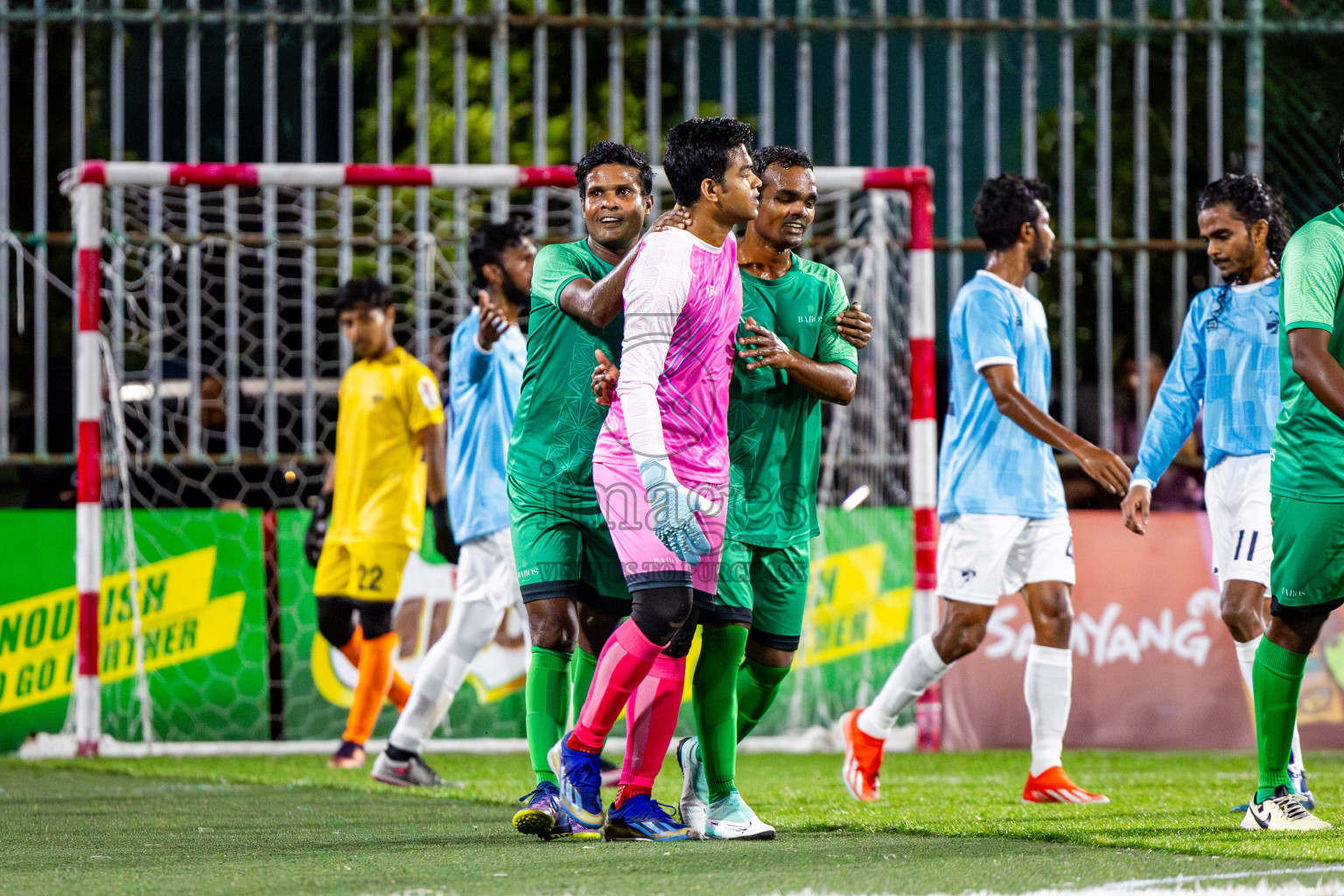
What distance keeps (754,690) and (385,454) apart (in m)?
2.92

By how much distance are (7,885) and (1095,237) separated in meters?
7.94

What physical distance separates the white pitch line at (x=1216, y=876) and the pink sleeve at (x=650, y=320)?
1441 mm

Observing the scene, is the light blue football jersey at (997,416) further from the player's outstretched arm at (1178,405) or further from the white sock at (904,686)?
the white sock at (904,686)

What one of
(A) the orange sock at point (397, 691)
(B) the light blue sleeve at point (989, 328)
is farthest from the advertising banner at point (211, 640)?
(B) the light blue sleeve at point (989, 328)

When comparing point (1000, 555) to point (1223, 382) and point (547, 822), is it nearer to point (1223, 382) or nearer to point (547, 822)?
point (1223, 382)

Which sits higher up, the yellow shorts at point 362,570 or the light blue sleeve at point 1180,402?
the light blue sleeve at point 1180,402

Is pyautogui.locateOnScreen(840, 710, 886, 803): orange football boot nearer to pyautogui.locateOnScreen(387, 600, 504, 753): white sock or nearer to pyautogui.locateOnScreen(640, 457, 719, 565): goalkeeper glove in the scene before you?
pyautogui.locateOnScreen(387, 600, 504, 753): white sock

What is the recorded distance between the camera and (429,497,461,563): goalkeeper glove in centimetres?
712

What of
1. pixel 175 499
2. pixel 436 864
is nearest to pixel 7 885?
pixel 436 864

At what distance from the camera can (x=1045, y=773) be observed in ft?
19.2

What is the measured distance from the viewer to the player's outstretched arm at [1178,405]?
5.87 metres

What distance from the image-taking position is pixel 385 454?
300 inches

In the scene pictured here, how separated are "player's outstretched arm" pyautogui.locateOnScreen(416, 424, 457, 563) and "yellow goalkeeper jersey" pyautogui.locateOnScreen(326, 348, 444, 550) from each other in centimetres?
5

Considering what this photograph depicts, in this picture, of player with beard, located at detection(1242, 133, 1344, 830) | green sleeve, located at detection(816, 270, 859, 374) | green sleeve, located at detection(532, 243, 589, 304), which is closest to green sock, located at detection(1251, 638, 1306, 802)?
player with beard, located at detection(1242, 133, 1344, 830)
